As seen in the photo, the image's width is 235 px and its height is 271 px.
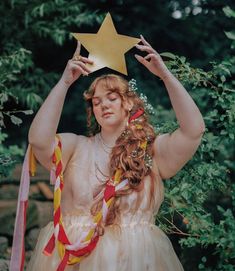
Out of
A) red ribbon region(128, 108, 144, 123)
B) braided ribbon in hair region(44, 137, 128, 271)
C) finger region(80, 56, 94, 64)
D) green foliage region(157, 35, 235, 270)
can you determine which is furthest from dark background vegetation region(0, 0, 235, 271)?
finger region(80, 56, 94, 64)

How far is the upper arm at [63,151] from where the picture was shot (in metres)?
2.95

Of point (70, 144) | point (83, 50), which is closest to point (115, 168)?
point (70, 144)

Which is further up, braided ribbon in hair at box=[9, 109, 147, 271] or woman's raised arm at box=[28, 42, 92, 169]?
woman's raised arm at box=[28, 42, 92, 169]

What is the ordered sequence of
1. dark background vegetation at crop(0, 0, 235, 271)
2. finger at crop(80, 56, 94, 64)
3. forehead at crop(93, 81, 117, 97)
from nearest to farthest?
finger at crop(80, 56, 94, 64) < forehead at crop(93, 81, 117, 97) < dark background vegetation at crop(0, 0, 235, 271)

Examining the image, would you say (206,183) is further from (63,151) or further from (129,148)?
(63,151)

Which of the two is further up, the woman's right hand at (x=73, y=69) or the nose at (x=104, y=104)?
the woman's right hand at (x=73, y=69)

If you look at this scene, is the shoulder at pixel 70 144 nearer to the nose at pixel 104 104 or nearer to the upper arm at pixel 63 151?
the upper arm at pixel 63 151

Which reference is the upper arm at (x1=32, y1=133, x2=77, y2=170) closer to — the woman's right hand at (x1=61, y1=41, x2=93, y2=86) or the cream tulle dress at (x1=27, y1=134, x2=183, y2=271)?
the cream tulle dress at (x1=27, y1=134, x2=183, y2=271)

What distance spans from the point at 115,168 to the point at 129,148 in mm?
111

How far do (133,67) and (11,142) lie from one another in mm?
1658

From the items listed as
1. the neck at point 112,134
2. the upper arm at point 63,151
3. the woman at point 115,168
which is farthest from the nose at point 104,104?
the upper arm at point 63,151

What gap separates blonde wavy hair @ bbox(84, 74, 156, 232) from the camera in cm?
292

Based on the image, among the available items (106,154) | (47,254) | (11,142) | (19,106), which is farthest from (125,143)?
(11,142)

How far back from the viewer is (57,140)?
299cm
